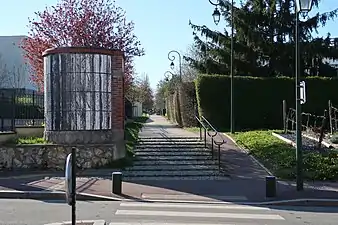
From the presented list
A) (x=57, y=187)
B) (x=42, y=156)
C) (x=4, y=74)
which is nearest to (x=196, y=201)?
(x=57, y=187)

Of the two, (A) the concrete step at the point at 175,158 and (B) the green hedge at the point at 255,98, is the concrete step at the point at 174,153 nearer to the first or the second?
(A) the concrete step at the point at 175,158

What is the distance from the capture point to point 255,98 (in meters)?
30.0

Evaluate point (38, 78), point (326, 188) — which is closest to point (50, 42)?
point (38, 78)

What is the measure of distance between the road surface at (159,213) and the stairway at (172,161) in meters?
4.20

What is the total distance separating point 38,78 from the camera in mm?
34250

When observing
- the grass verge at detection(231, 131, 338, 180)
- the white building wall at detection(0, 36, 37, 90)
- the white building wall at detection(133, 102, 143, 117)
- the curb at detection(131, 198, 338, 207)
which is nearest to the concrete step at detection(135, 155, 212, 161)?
the grass verge at detection(231, 131, 338, 180)

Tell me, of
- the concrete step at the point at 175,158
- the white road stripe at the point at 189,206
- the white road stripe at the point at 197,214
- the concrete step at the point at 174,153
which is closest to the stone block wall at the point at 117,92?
the concrete step at the point at 175,158

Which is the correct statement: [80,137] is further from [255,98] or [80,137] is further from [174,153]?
[255,98]

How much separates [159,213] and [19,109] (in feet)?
36.5

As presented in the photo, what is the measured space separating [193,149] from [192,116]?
11.2 metres

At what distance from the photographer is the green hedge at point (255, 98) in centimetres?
2964

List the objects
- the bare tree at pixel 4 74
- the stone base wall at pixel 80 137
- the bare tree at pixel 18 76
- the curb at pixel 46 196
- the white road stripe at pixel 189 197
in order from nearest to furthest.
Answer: the curb at pixel 46 196 < the white road stripe at pixel 189 197 < the stone base wall at pixel 80 137 < the bare tree at pixel 4 74 < the bare tree at pixel 18 76

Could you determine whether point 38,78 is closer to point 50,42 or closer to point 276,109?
point 50,42

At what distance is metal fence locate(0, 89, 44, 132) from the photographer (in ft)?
62.4
